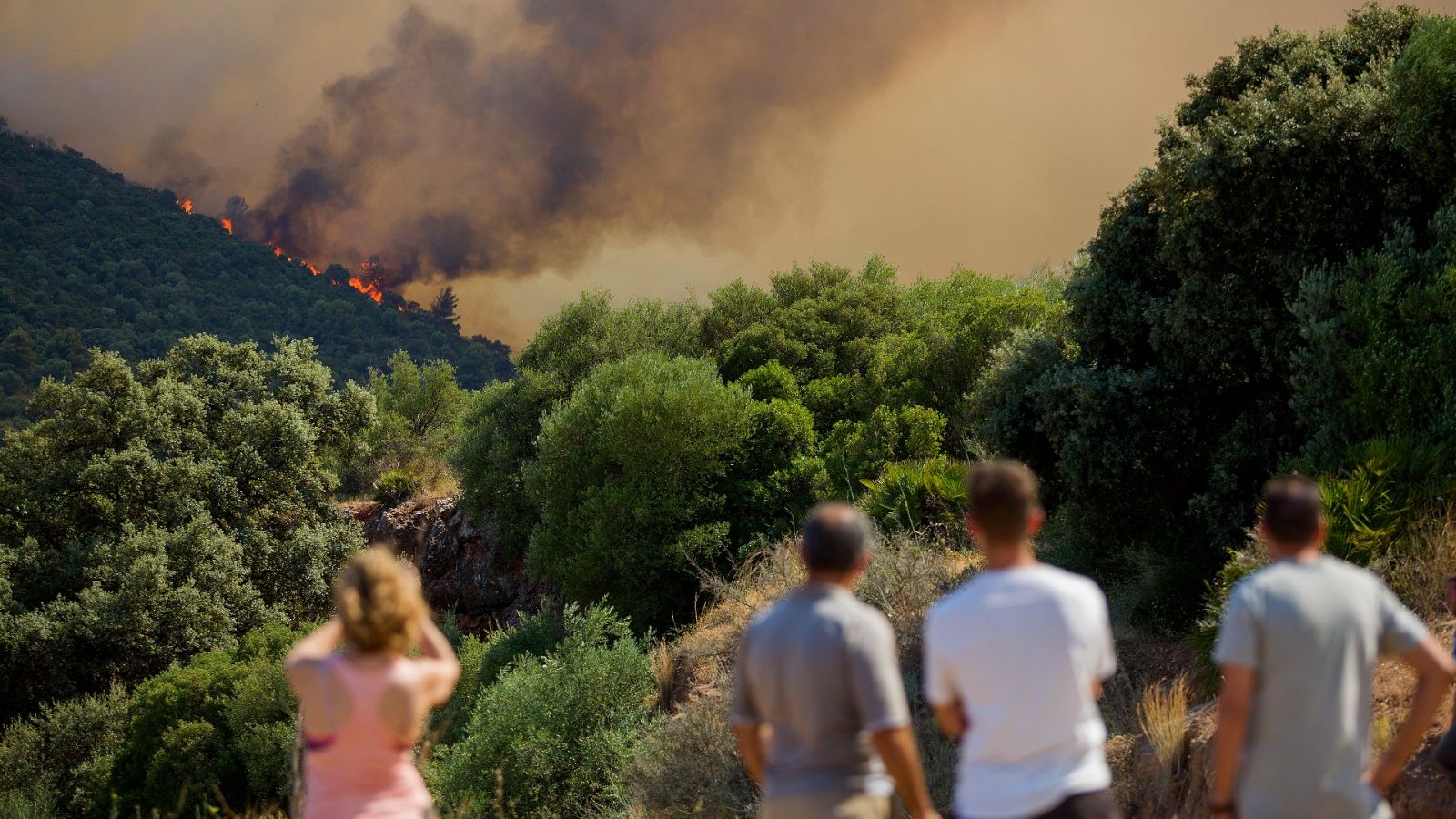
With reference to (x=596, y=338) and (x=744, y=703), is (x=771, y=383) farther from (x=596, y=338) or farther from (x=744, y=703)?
(x=744, y=703)

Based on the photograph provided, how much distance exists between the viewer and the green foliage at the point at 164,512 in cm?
2556

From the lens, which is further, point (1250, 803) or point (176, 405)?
point (176, 405)

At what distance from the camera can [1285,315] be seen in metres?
14.1

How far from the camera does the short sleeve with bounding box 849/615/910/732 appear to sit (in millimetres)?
3410

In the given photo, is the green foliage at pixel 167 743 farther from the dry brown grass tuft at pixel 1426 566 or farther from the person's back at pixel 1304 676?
the person's back at pixel 1304 676

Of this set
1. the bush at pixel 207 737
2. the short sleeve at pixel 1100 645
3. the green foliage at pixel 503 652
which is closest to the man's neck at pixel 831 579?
the short sleeve at pixel 1100 645

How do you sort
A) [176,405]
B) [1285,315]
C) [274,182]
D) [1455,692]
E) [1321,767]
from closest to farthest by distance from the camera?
[1321,767] < [1455,692] < [1285,315] < [176,405] < [274,182]

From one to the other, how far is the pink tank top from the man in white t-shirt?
5.77 ft

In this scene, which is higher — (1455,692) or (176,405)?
(176,405)

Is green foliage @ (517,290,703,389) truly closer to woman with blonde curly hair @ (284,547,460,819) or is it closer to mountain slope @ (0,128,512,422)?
woman with blonde curly hair @ (284,547,460,819)

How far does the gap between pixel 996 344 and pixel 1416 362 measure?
15.5 meters

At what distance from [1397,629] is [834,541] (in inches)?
70.7

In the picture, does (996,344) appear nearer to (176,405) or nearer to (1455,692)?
(1455,692)

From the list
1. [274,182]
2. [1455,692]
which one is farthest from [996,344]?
[274,182]
